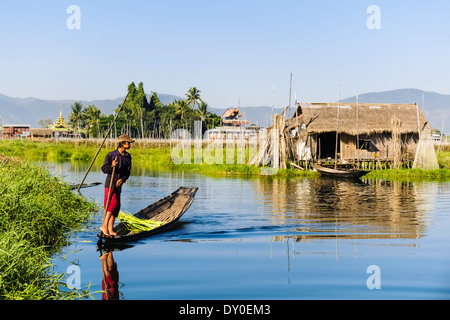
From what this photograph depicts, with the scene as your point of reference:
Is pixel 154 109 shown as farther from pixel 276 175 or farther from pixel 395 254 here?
pixel 395 254

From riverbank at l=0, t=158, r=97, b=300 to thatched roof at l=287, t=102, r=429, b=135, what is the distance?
723 inches

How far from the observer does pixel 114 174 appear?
8703 mm

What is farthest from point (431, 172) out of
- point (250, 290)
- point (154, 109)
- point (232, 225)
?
point (154, 109)

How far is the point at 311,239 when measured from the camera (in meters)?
10.2

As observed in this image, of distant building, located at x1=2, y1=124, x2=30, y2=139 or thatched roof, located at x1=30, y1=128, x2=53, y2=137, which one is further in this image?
distant building, located at x1=2, y1=124, x2=30, y2=139

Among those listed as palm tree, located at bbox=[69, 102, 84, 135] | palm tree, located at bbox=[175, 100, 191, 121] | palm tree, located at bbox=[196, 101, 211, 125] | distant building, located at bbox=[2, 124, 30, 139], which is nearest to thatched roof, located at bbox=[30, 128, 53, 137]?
palm tree, located at bbox=[69, 102, 84, 135]

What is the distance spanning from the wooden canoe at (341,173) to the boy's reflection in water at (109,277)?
57.3ft

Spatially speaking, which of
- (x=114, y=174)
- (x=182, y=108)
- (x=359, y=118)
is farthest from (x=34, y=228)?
(x=182, y=108)

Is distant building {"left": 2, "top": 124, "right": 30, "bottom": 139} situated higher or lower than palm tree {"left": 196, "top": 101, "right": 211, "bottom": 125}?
lower

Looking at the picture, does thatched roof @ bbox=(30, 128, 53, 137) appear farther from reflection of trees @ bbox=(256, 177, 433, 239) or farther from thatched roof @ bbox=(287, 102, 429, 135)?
reflection of trees @ bbox=(256, 177, 433, 239)

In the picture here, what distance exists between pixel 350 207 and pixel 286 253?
6.56m

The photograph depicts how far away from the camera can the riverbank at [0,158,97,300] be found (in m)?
5.51

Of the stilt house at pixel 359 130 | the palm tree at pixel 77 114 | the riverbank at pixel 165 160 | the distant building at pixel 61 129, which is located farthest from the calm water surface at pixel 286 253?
the distant building at pixel 61 129
